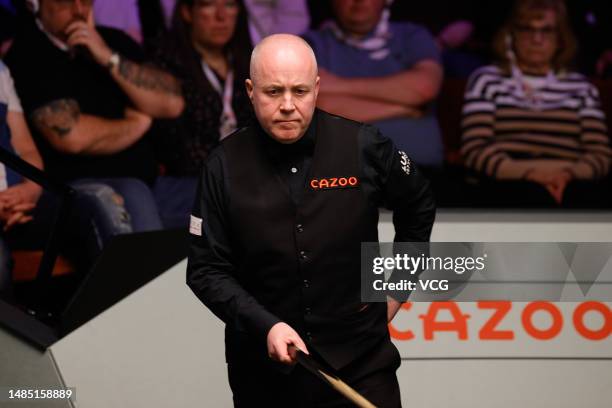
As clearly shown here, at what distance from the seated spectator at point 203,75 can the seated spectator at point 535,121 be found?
127cm

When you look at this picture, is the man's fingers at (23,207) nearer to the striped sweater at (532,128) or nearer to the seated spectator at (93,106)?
the seated spectator at (93,106)

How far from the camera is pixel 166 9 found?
4219 mm

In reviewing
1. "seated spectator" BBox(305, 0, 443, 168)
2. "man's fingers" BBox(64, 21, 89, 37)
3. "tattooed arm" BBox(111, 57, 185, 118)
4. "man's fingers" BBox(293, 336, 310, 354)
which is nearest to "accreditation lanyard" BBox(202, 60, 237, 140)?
"tattooed arm" BBox(111, 57, 185, 118)

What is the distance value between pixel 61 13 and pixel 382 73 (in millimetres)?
1700

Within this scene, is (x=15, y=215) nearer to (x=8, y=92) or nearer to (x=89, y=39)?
(x=8, y=92)

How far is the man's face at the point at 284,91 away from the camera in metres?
1.92

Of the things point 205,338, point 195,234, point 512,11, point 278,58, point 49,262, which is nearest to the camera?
point 278,58

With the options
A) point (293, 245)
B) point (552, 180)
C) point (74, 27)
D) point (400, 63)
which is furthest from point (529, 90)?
point (293, 245)

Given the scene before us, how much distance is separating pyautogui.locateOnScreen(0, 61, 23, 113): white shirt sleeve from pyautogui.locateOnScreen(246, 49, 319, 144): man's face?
2.39m

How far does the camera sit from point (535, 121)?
176 inches

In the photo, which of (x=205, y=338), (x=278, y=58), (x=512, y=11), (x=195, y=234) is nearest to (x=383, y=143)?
(x=278, y=58)

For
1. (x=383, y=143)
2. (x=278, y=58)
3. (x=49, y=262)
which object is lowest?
(x=49, y=262)

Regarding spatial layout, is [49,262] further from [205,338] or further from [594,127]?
[594,127]

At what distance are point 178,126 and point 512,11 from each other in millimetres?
1917
